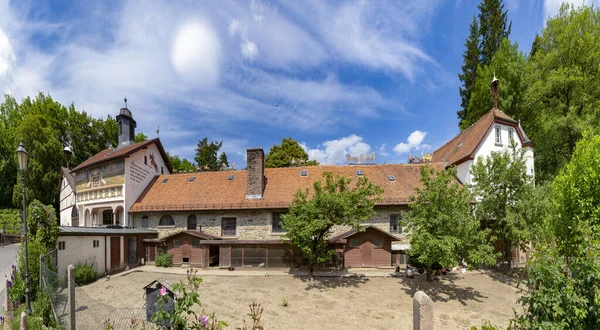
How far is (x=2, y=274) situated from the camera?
14.2 m

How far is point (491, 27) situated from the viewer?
93.8ft

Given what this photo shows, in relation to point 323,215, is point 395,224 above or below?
below

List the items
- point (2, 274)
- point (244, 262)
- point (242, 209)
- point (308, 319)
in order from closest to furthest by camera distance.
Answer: point (308, 319) → point (2, 274) → point (244, 262) → point (242, 209)

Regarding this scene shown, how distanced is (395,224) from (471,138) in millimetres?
9250

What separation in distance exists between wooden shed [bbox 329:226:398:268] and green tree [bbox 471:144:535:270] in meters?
5.54

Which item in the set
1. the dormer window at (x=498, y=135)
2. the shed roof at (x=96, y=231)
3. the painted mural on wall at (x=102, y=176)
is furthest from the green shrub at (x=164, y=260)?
the dormer window at (x=498, y=135)

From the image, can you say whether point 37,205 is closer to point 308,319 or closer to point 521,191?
point 308,319

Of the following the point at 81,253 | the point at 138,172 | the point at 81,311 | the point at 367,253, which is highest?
the point at 138,172

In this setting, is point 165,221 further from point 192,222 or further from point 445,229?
point 445,229

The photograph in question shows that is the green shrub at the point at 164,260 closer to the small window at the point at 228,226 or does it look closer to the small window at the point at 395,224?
the small window at the point at 228,226

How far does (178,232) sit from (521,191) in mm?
20609

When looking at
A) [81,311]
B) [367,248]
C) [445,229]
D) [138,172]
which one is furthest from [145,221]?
[445,229]

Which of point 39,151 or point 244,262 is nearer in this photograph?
point 244,262

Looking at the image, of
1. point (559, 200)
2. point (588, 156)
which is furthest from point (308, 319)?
point (588, 156)
